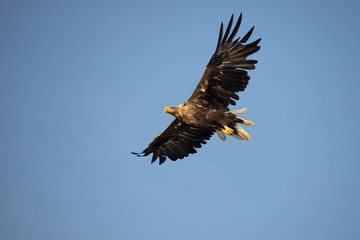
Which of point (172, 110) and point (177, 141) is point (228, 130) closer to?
point (172, 110)

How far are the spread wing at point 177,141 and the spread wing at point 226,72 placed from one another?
1776 mm

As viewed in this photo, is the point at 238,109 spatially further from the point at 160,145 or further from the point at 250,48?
the point at 160,145

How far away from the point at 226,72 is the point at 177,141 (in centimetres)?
359

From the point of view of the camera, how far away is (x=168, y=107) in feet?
38.0

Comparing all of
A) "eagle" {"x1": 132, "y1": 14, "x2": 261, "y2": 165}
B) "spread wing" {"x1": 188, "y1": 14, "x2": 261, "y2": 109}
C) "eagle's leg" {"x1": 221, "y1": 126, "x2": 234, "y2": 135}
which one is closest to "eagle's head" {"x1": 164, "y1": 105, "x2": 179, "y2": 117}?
"eagle" {"x1": 132, "y1": 14, "x2": 261, "y2": 165}

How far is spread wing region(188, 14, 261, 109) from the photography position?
10336 mm

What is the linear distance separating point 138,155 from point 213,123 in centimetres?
318

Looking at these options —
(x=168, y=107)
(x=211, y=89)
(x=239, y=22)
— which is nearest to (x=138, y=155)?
(x=168, y=107)

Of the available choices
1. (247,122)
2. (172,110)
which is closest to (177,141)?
(172,110)

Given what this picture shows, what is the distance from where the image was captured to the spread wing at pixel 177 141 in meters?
12.9

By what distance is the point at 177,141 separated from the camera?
43.8 ft

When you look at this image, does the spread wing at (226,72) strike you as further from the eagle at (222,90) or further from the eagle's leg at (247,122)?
the eagle's leg at (247,122)

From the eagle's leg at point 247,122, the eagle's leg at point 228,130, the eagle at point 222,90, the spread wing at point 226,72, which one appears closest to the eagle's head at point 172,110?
the eagle at point 222,90

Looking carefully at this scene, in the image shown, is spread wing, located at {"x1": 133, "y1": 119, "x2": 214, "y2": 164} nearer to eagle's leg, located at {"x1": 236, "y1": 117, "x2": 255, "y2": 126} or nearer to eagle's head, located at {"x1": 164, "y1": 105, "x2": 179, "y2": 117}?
eagle's head, located at {"x1": 164, "y1": 105, "x2": 179, "y2": 117}
